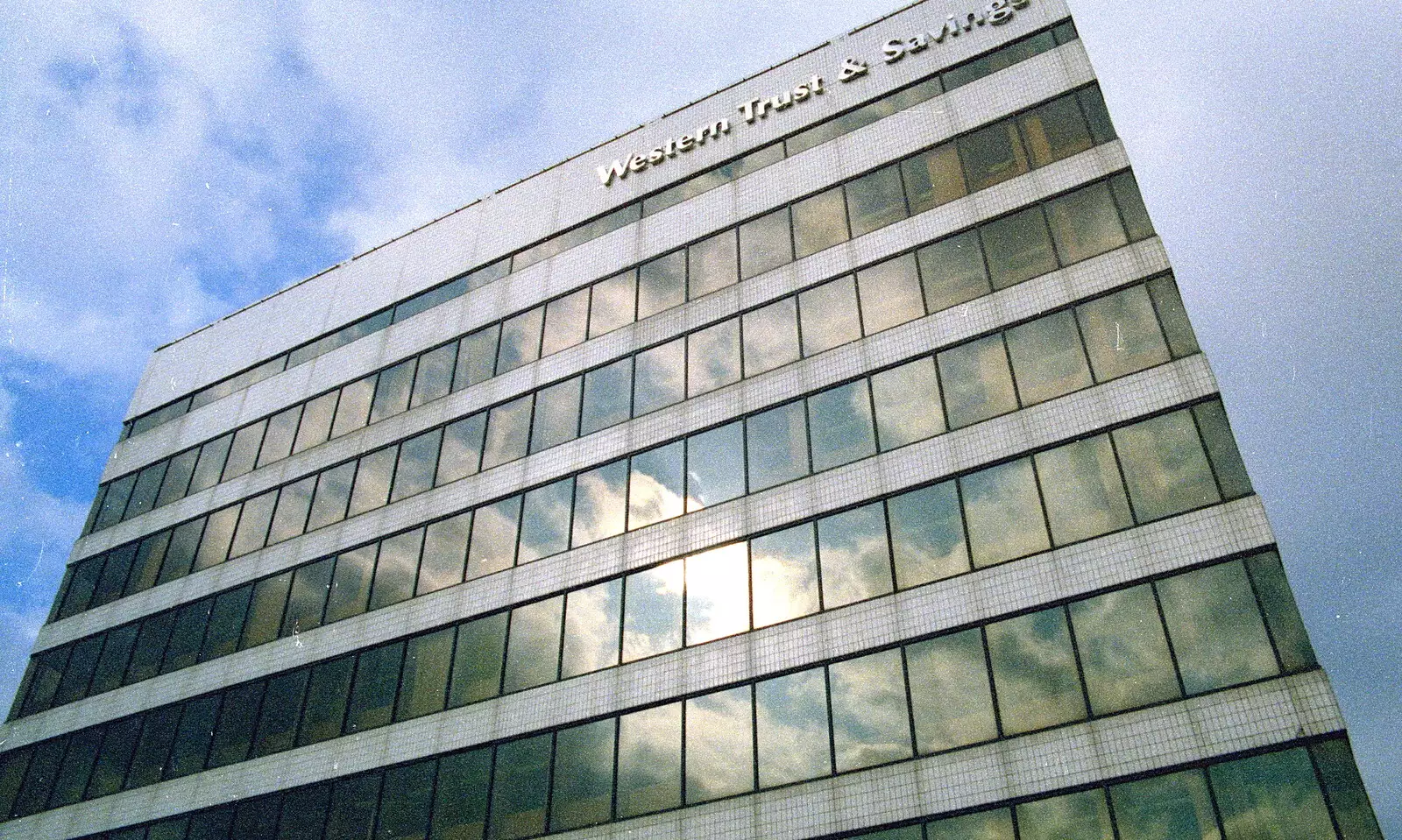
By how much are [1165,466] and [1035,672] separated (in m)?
4.70

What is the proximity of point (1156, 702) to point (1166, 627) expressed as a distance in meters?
1.36

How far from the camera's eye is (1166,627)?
56.8 ft

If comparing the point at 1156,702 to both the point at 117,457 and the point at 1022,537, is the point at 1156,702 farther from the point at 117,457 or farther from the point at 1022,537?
the point at 117,457

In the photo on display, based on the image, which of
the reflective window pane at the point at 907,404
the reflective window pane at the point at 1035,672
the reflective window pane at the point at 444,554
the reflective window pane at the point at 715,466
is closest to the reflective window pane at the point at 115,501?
the reflective window pane at the point at 444,554

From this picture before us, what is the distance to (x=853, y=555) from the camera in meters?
20.9

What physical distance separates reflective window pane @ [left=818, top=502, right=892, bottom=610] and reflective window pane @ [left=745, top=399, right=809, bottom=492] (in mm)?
1680

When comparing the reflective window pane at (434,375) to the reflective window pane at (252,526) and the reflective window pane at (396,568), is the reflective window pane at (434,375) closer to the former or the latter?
the reflective window pane at (396,568)

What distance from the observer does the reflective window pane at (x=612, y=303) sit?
2775 cm

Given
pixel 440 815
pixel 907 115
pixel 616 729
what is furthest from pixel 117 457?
pixel 907 115

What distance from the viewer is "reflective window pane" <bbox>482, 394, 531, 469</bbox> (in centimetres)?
2722

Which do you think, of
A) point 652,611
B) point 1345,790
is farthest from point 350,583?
point 1345,790

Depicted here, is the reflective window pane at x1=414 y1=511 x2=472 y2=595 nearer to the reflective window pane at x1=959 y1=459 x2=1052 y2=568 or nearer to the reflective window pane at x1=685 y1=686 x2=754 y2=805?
the reflective window pane at x1=685 y1=686 x2=754 y2=805

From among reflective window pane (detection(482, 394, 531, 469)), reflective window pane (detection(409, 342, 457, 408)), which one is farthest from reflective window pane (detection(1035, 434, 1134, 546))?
reflective window pane (detection(409, 342, 457, 408))

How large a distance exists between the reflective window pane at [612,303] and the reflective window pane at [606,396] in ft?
4.62
